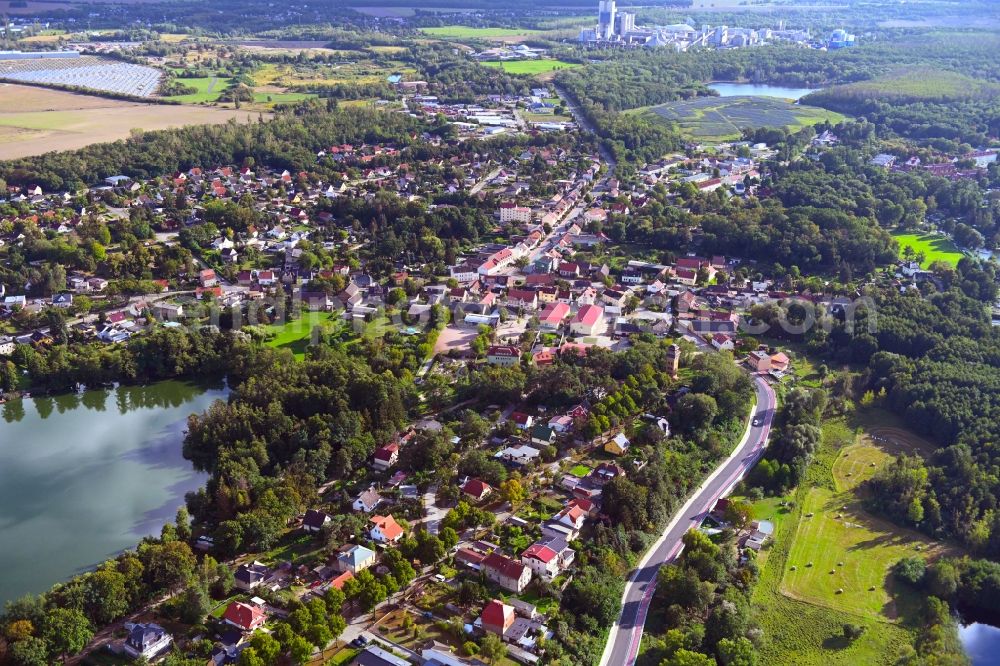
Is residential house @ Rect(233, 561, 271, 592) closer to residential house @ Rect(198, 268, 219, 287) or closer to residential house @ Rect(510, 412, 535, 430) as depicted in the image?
residential house @ Rect(510, 412, 535, 430)

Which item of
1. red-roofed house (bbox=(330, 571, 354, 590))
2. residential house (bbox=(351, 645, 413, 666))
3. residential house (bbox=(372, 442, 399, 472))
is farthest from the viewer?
residential house (bbox=(372, 442, 399, 472))

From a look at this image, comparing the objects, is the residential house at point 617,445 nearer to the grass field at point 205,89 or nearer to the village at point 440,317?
the village at point 440,317

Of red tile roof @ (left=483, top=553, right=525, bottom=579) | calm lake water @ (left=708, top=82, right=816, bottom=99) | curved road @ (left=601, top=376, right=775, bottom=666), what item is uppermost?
calm lake water @ (left=708, top=82, right=816, bottom=99)

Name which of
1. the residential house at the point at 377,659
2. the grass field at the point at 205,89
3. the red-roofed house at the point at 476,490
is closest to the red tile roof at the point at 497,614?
the residential house at the point at 377,659

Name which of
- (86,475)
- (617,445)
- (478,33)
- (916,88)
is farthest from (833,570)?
(478,33)

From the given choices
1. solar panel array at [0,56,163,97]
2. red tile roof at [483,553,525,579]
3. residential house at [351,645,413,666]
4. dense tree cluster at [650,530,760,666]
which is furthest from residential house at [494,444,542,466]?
solar panel array at [0,56,163,97]

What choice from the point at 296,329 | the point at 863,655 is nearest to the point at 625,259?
the point at 296,329
